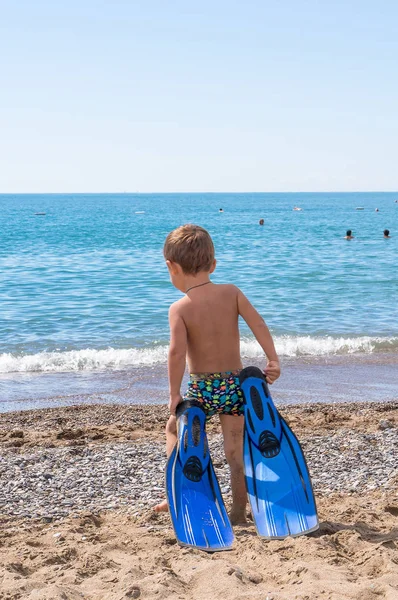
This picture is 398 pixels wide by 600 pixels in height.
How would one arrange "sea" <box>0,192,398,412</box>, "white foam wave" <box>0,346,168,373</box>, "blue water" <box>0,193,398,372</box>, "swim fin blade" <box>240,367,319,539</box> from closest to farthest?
"swim fin blade" <box>240,367,319,539</box>
"sea" <box>0,192,398,412</box>
"white foam wave" <box>0,346,168,373</box>
"blue water" <box>0,193,398,372</box>

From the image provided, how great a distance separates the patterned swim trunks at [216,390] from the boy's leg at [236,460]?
0.16 m

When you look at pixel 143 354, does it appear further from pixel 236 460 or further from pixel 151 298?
pixel 236 460

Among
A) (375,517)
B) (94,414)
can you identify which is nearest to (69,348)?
(94,414)

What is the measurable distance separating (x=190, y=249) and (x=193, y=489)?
154cm

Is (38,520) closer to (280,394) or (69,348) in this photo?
(280,394)

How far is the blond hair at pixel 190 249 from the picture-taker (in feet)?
14.3

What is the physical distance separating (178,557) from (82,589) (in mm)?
645

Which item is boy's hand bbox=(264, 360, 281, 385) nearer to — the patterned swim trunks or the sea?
the patterned swim trunks

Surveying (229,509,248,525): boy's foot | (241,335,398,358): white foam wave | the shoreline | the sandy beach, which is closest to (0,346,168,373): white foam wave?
the shoreline

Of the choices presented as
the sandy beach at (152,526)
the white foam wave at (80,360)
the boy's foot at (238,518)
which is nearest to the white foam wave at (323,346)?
the white foam wave at (80,360)

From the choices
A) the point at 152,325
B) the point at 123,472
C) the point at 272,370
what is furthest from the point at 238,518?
the point at 152,325

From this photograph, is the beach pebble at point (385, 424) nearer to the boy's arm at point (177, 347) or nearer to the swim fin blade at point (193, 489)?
the swim fin blade at point (193, 489)

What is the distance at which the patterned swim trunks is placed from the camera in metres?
4.48

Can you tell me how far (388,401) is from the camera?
959 centimetres
